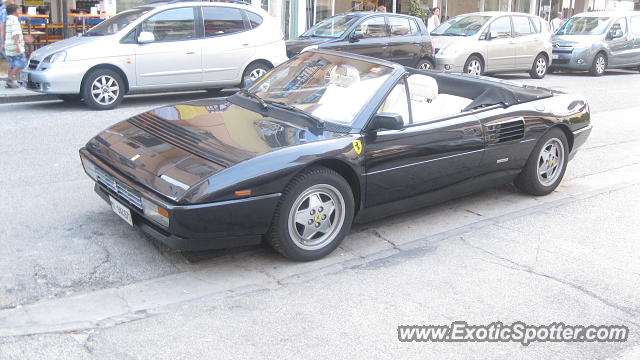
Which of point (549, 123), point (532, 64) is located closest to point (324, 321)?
point (549, 123)

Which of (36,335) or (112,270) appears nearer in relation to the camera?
(36,335)

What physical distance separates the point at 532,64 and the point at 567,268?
45.6ft

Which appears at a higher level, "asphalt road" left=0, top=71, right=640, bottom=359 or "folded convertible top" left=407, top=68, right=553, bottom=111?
"folded convertible top" left=407, top=68, right=553, bottom=111

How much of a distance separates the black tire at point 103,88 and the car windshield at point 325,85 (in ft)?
17.3

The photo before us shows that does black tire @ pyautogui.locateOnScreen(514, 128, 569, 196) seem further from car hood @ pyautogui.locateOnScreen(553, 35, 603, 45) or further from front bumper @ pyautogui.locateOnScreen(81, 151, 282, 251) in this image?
car hood @ pyautogui.locateOnScreen(553, 35, 603, 45)

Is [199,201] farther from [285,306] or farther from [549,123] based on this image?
[549,123]

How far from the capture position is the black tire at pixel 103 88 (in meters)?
10.4

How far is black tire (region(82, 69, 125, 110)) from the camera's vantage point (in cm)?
1038

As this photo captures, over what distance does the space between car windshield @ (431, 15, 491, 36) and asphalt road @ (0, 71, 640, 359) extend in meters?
10.3

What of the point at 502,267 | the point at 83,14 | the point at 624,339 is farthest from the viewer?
the point at 83,14

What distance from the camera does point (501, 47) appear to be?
1677 centimetres

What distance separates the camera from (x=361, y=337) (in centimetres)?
383

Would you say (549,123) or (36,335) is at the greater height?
(549,123)

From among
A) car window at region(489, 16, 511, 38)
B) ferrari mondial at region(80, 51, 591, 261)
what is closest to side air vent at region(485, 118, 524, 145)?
ferrari mondial at region(80, 51, 591, 261)
